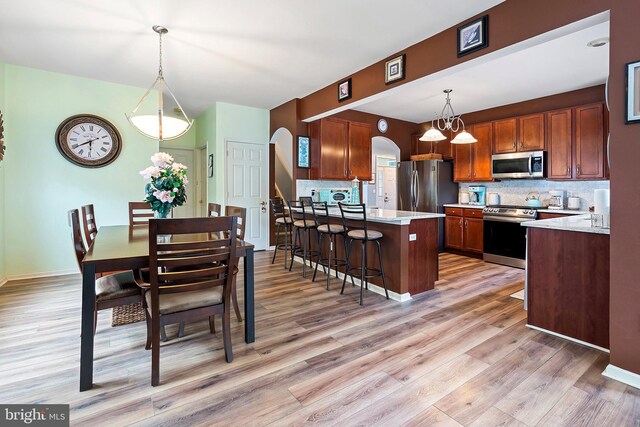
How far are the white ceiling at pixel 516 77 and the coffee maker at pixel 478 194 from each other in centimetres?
142

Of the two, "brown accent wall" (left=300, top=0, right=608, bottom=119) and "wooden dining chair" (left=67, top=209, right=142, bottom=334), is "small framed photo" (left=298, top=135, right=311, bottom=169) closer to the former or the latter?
"brown accent wall" (left=300, top=0, right=608, bottom=119)

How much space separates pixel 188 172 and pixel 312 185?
2.99 meters

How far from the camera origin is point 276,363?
211 centimetres

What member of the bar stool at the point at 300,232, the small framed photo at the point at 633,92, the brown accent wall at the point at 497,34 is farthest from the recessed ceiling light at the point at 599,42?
the bar stool at the point at 300,232

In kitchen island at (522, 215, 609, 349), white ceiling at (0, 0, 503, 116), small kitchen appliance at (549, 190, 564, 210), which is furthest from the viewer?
small kitchen appliance at (549, 190, 564, 210)

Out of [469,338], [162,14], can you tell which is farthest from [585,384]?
[162,14]

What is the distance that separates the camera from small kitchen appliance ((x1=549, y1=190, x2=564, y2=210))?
4836mm

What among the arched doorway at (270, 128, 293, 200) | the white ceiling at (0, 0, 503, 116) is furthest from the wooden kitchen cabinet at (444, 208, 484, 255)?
the arched doorway at (270, 128, 293, 200)

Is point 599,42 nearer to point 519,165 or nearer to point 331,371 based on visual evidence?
point 519,165

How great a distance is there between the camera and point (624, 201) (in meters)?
1.89

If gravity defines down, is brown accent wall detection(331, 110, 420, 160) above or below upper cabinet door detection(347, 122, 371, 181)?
above

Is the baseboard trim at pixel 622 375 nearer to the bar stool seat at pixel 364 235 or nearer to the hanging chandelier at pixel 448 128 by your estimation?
the bar stool seat at pixel 364 235

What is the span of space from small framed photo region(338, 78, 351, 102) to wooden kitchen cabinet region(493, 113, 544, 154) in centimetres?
290

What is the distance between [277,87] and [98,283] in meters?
3.48
